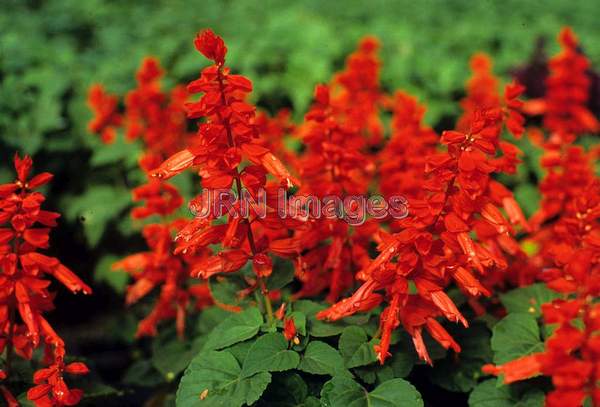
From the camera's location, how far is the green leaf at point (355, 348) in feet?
7.11

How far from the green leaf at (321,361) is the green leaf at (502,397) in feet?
1.61

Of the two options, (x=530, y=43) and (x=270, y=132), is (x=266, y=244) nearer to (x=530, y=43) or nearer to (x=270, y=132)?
(x=270, y=132)

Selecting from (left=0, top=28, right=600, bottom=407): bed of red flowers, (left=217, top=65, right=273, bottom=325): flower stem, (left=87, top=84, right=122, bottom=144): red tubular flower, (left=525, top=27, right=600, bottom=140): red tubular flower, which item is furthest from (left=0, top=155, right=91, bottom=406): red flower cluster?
(left=525, top=27, right=600, bottom=140): red tubular flower

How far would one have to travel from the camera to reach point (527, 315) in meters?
2.41

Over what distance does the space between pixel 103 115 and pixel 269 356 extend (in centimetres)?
251

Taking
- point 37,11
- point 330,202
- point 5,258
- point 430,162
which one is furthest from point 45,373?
point 37,11

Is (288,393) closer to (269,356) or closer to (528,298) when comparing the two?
(269,356)

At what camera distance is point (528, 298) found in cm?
261

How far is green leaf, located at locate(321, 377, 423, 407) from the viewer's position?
6.76ft

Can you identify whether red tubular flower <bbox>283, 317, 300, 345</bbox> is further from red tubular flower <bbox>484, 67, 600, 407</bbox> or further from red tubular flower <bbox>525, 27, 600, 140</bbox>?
red tubular flower <bbox>525, 27, 600, 140</bbox>

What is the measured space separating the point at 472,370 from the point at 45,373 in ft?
5.02

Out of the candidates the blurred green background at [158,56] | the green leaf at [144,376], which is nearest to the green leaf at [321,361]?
the green leaf at [144,376]

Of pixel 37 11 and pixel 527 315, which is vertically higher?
pixel 37 11

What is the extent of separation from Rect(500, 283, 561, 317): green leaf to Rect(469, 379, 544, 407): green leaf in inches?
14.5
